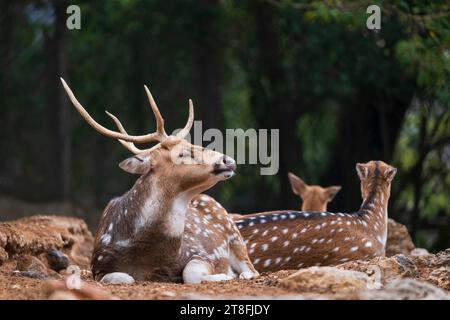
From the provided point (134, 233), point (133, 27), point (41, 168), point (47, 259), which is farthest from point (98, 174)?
point (134, 233)

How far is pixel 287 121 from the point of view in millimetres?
16172

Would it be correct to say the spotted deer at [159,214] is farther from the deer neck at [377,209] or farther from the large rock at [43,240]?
the deer neck at [377,209]

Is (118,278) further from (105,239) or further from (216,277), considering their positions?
(216,277)

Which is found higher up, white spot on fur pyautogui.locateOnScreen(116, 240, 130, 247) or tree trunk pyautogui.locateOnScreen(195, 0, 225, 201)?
tree trunk pyautogui.locateOnScreen(195, 0, 225, 201)

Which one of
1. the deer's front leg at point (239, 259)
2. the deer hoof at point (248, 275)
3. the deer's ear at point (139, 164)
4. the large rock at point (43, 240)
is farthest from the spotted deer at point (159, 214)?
the large rock at point (43, 240)

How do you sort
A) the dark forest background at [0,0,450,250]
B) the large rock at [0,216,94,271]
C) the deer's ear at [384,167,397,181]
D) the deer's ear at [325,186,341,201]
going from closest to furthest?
the large rock at [0,216,94,271], the deer's ear at [384,167,397,181], the deer's ear at [325,186,341,201], the dark forest background at [0,0,450,250]

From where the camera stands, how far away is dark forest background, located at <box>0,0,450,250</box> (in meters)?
15.4

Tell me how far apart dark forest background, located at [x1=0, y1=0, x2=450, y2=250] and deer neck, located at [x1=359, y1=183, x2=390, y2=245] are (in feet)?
12.3

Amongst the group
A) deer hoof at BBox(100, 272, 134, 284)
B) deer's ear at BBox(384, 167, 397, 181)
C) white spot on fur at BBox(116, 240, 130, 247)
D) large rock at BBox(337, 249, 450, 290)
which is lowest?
deer hoof at BBox(100, 272, 134, 284)

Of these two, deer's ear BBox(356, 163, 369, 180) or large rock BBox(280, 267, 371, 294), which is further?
deer's ear BBox(356, 163, 369, 180)

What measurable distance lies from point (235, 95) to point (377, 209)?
9.63 metres

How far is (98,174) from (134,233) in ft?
37.0

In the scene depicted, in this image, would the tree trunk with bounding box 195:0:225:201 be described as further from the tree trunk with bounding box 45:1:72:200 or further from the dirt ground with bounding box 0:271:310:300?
the dirt ground with bounding box 0:271:310:300

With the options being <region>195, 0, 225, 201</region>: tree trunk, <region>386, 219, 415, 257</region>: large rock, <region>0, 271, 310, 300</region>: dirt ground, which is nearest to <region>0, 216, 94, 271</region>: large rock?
<region>0, 271, 310, 300</region>: dirt ground
